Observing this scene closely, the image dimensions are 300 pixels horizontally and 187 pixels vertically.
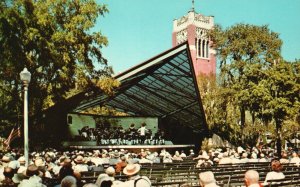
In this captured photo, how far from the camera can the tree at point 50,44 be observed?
70.5ft

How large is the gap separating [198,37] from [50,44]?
197 ft

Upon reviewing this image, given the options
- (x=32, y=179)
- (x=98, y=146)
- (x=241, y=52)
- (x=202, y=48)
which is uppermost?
(x=202, y=48)

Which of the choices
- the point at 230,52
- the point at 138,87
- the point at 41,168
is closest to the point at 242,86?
the point at 138,87

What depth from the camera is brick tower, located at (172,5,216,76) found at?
257 feet

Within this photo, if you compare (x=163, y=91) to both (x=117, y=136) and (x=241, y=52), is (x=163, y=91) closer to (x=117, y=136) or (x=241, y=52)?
(x=117, y=136)

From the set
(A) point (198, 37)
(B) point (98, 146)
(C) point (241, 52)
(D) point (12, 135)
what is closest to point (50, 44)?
(D) point (12, 135)

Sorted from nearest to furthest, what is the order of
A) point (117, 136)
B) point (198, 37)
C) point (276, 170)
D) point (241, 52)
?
point (276, 170) → point (117, 136) → point (241, 52) → point (198, 37)

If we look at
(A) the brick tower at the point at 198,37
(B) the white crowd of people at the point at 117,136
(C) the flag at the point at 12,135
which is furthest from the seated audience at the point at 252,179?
(A) the brick tower at the point at 198,37

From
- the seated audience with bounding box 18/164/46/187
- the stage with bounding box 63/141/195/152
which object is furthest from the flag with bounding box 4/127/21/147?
the seated audience with bounding box 18/164/46/187

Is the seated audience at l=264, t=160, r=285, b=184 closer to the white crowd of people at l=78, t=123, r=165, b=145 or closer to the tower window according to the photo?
the white crowd of people at l=78, t=123, r=165, b=145

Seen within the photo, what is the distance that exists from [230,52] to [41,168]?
34.6 meters

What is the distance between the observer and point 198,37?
79625 mm

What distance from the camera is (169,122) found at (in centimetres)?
4284

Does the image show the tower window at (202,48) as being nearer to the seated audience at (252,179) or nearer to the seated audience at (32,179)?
the seated audience at (32,179)
